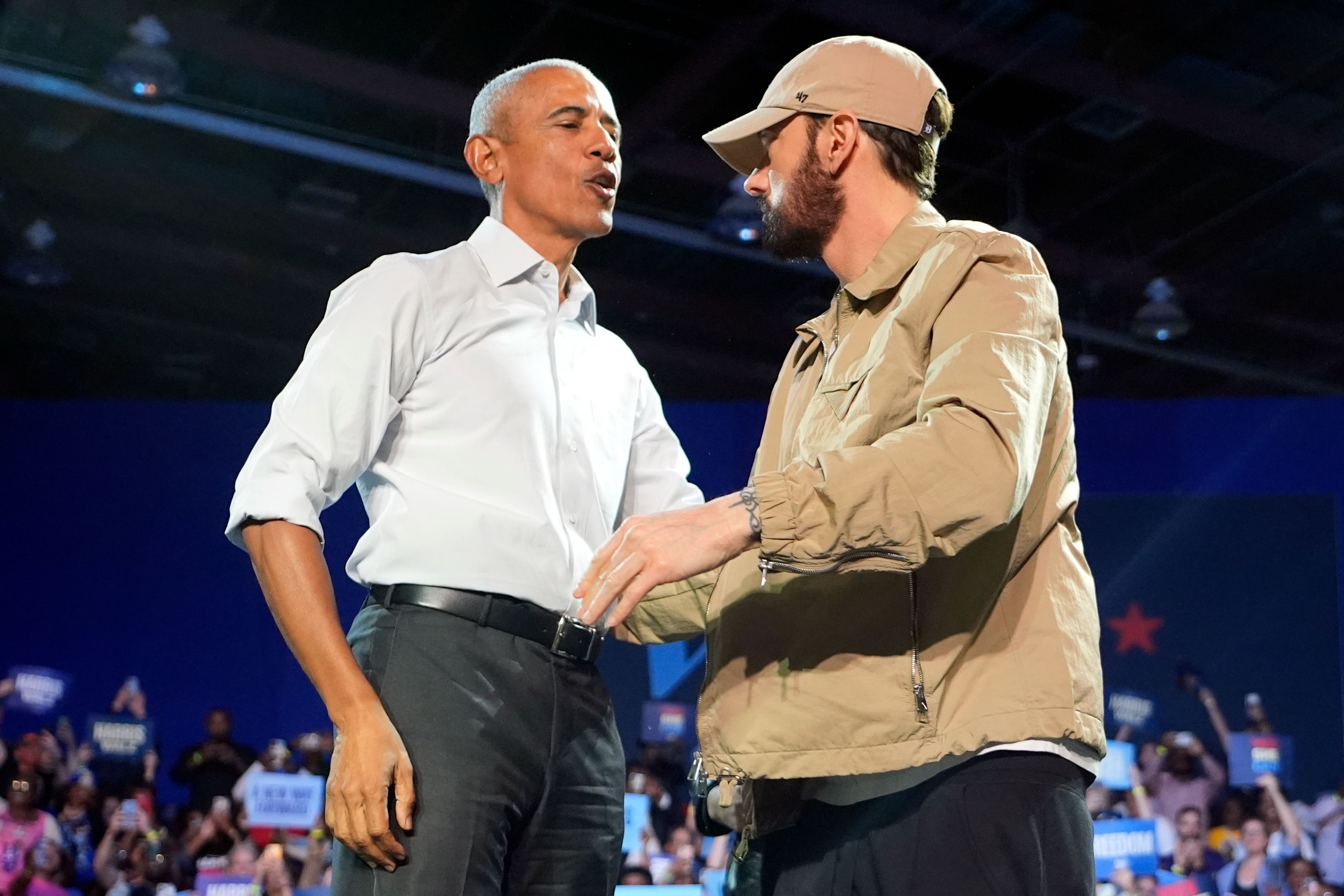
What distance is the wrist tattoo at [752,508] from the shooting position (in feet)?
4.16

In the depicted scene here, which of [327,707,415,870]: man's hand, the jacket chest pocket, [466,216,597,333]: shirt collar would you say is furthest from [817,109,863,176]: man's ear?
[327,707,415,870]: man's hand

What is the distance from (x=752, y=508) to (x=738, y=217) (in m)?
6.71

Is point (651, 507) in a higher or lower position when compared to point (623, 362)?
lower

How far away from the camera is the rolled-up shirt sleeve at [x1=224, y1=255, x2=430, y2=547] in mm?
1640

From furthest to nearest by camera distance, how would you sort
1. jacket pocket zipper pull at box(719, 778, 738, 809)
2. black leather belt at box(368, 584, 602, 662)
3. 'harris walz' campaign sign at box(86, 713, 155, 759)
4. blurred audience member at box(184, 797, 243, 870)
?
'harris walz' campaign sign at box(86, 713, 155, 759)
blurred audience member at box(184, 797, 243, 870)
black leather belt at box(368, 584, 602, 662)
jacket pocket zipper pull at box(719, 778, 738, 809)

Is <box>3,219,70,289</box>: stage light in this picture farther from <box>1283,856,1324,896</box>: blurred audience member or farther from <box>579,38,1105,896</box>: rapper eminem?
<box>579,38,1105,896</box>: rapper eminem

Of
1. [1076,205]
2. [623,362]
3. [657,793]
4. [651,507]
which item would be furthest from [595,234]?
[1076,205]

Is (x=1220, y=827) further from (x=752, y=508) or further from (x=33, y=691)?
(x=33, y=691)

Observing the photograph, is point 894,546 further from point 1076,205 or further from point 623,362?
point 1076,205

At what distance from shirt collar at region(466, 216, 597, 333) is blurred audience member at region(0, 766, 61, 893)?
16.8 ft

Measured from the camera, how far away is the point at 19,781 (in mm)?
6254

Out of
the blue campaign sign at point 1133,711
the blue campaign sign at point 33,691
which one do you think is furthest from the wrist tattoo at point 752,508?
the blue campaign sign at point 33,691

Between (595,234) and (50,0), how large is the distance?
557 centimetres

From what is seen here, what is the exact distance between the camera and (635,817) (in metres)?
5.65
